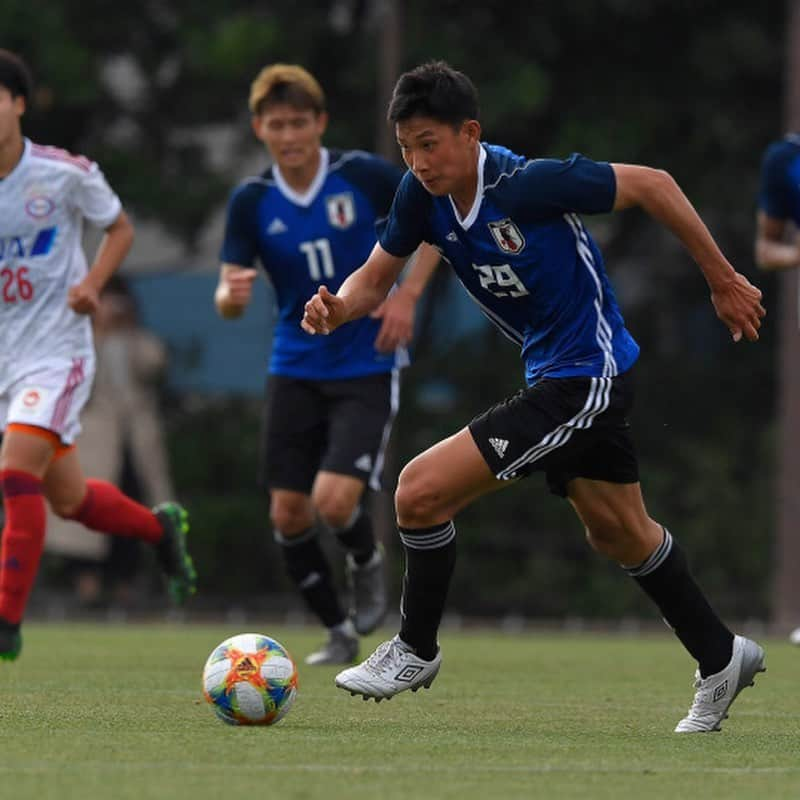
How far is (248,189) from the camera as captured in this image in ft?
32.3

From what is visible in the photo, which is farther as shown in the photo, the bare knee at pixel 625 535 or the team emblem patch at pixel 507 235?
the bare knee at pixel 625 535

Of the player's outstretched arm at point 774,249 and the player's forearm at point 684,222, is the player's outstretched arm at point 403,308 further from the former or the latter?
the player's forearm at point 684,222

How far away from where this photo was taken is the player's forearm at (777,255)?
1055 centimetres

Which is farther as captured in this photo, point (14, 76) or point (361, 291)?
point (14, 76)

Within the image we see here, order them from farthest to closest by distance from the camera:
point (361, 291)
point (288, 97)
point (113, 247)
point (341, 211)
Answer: point (341, 211), point (288, 97), point (113, 247), point (361, 291)

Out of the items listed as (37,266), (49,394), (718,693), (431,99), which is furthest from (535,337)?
(37,266)

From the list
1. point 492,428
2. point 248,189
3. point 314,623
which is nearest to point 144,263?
point 314,623

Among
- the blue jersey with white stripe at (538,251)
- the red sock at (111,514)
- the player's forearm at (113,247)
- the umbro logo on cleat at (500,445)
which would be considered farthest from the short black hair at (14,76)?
the umbro logo on cleat at (500,445)

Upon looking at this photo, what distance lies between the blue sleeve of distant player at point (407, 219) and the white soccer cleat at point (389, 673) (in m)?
1.21

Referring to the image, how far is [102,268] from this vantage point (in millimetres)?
9266

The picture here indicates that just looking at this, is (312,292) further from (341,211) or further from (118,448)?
(118,448)

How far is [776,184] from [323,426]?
101 inches

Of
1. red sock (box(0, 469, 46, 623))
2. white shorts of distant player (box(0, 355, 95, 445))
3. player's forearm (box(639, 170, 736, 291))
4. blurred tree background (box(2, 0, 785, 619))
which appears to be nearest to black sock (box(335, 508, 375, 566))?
white shorts of distant player (box(0, 355, 95, 445))

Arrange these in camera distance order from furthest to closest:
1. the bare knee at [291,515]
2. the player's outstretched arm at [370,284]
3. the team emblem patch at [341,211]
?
the bare knee at [291,515]
the team emblem patch at [341,211]
the player's outstretched arm at [370,284]
